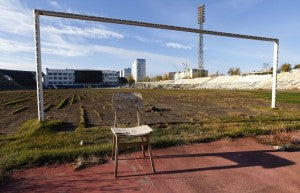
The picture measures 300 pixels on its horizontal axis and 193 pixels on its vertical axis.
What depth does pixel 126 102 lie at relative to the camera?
5.70 m

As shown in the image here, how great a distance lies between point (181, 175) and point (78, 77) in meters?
118

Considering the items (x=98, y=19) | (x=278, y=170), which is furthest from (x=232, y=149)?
(x=98, y=19)

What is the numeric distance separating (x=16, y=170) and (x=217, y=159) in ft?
12.2

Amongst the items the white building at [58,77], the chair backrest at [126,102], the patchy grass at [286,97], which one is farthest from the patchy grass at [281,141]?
the white building at [58,77]

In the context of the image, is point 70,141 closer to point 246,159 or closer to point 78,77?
point 246,159

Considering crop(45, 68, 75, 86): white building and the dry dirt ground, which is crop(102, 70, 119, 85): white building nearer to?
crop(45, 68, 75, 86): white building

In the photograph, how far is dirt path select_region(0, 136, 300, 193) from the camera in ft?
13.1

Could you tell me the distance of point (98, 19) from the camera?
880cm

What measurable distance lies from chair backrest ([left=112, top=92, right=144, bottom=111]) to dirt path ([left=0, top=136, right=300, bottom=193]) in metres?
0.98

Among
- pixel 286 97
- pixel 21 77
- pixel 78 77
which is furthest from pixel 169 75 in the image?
pixel 286 97

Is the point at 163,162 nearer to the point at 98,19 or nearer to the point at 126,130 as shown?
the point at 126,130

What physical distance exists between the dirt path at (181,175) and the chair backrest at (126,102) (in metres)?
0.98

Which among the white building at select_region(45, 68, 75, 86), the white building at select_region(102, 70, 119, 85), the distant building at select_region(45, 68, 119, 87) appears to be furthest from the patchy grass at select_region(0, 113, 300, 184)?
the white building at select_region(102, 70, 119, 85)

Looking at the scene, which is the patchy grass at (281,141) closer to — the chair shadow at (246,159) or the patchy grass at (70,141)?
the chair shadow at (246,159)
